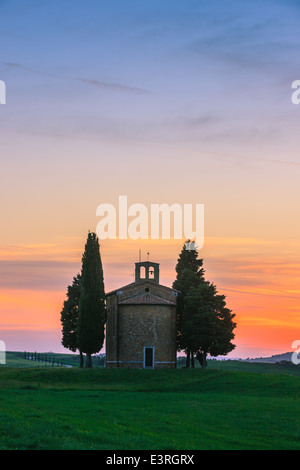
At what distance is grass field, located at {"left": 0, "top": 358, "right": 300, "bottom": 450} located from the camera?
22.2m

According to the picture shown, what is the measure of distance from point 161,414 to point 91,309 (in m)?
38.6

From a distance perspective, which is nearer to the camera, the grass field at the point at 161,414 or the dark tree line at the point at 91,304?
the grass field at the point at 161,414

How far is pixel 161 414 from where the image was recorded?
32.8 m

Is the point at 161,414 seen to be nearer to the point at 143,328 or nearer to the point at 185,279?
the point at 143,328

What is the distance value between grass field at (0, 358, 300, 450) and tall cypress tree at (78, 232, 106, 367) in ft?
32.6

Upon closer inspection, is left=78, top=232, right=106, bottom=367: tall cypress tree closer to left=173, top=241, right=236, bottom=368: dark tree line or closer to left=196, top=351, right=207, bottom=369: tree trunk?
left=173, top=241, right=236, bottom=368: dark tree line

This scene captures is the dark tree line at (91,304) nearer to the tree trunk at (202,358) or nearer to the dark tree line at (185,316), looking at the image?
the dark tree line at (185,316)

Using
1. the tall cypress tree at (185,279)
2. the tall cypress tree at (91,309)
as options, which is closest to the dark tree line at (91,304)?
the tall cypress tree at (91,309)

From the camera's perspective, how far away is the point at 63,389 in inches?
2096

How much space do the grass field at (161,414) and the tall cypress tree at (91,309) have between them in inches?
391

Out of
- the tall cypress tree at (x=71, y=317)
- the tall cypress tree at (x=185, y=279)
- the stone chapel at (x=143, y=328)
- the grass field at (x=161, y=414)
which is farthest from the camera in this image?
the tall cypress tree at (x=71, y=317)

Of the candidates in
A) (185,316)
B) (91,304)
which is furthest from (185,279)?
(91,304)

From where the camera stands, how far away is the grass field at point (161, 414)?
2225cm
